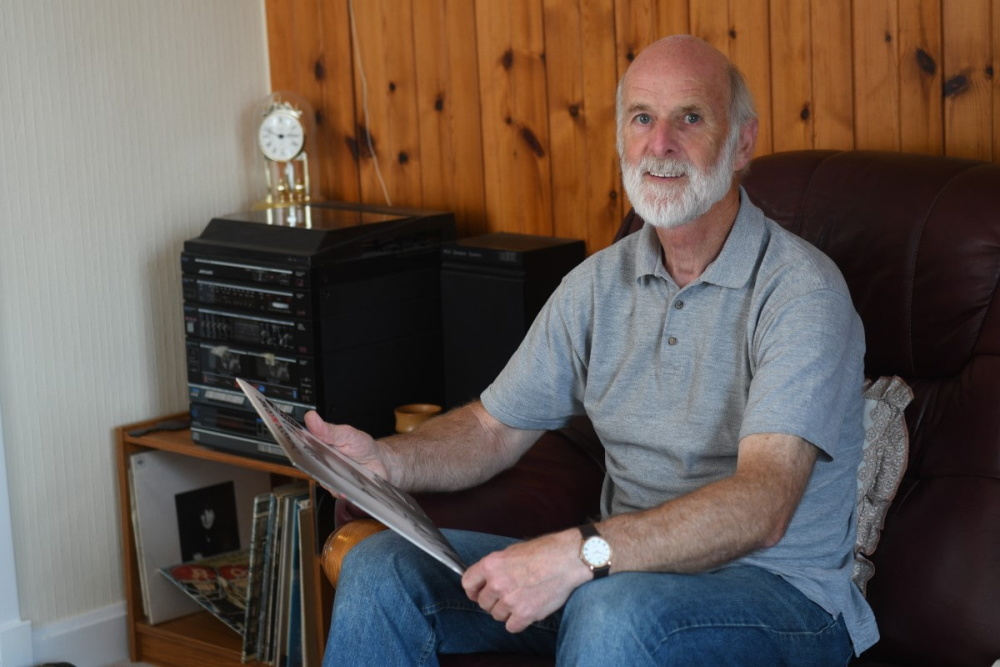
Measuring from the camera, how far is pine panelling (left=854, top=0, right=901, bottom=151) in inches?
87.4

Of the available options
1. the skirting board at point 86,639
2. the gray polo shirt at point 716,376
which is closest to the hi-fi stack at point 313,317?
the skirting board at point 86,639

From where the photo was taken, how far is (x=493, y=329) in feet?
8.37

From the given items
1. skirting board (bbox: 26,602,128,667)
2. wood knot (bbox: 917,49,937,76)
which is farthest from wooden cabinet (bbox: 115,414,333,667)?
wood knot (bbox: 917,49,937,76)

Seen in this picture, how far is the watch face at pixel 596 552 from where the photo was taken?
5.08 feet

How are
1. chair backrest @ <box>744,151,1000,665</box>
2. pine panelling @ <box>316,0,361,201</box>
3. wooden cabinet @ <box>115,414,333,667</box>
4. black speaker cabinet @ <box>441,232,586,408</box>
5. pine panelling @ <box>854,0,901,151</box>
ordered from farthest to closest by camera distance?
1. pine panelling @ <box>316,0,361,201</box>
2. wooden cabinet @ <box>115,414,333,667</box>
3. black speaker cabinet @ <box>441,232,586,408</box>
4. pine panelling @ <box>854,0,901,151</box>
5. chair backrest @ <box>744,151,1000,665</box>

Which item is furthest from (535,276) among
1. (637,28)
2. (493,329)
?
(637,28)

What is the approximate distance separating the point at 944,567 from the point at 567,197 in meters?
1.20

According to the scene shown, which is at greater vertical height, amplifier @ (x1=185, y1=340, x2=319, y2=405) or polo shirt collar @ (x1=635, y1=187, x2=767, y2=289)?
polo shirt collar @ (x1=635, y1=187, x2=767, y2=289)

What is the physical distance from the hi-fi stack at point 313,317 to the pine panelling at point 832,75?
82cm

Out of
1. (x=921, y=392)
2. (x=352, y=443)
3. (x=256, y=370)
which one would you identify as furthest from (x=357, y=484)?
(x=256, y=370)

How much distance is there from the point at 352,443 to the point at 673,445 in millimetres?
Answer: 457

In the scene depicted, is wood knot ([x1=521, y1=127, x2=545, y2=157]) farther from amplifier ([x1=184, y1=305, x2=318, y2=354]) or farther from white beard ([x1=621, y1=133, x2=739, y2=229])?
white beard ([x1=621, y1=133, x2=739, y2=229])

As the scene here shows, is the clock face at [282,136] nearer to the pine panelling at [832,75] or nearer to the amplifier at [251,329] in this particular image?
the amplifier at [251,329]

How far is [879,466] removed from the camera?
187 centimetres
